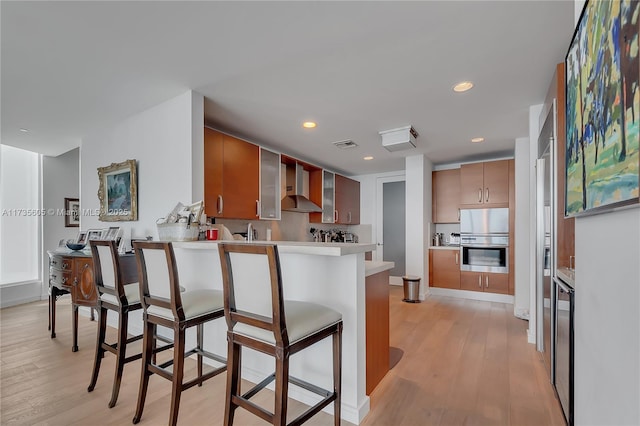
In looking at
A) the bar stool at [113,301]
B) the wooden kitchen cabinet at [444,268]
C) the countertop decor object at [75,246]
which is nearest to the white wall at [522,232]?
the wooden kitchen cabinet at [444,268]

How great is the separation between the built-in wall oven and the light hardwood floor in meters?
1.43

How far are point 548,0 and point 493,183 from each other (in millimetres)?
3385

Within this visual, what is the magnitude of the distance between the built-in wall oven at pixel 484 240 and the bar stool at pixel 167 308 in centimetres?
413

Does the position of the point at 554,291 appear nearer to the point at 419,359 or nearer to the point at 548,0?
the point at 419,359

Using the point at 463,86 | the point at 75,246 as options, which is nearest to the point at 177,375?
the point at 75,246

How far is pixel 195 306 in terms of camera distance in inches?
66.7

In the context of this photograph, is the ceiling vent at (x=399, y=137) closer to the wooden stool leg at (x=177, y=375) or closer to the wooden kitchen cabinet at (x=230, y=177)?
the wooden kitchen cabinet at (x=230, y=177)

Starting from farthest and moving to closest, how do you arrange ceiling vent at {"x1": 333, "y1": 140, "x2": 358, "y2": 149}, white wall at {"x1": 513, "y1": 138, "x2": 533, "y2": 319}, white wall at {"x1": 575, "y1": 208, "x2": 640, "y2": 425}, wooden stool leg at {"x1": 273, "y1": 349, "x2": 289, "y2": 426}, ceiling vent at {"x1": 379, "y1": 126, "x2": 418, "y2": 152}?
ceiling vent at {"x1": 333, "y1": 140, "x2": 358, "y2": 149}
white wall at {"x1": 513, "y1": 138, "x2": 533, "y2": 319}
ceiling vent at {"x1": 379, "y1": 126, "x2": 418, "y2": 152}
wooden stool leg at {"x1": 273, "y1": 349, "x2": 289, "y2": 426}
white wall at {"x1": 575, "y1": 208, "x2": 640, "y2": 425}

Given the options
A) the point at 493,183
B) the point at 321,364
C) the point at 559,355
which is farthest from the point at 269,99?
the point at 493,183

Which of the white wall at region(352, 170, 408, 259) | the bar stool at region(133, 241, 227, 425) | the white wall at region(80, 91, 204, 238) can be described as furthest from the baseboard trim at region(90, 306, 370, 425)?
the white wall at region(352, 170, 408, 259)

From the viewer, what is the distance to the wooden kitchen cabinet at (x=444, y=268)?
4766 mm

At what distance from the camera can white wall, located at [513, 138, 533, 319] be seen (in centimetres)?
362

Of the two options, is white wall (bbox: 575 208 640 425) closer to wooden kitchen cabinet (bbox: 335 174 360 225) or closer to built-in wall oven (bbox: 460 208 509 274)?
built-in wall oven (bbox: 460 208 509 274)

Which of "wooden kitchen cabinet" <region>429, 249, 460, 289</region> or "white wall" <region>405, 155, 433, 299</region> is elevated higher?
"white wall" <region>405, 155, 433, 299</region>
